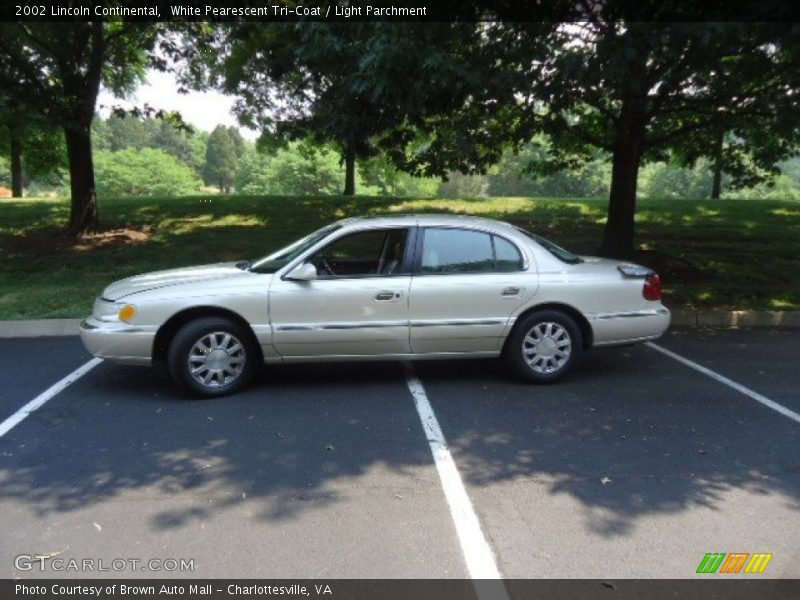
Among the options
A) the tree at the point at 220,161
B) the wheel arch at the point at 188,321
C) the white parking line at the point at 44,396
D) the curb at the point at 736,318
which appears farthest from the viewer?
the tree at the point at 220,161

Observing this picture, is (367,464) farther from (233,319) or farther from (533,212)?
(533,212)

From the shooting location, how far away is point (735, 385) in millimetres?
5500

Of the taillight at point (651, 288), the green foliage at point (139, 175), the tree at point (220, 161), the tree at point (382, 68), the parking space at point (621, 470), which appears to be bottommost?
the parking space at point (621, 470)

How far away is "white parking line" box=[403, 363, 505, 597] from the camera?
285 centimetres

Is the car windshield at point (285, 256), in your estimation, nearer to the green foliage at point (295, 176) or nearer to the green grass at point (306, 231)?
the green grass at point (306, 231)

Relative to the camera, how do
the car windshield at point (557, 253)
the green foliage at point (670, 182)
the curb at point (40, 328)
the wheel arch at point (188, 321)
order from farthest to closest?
the green foliage at point (670, 182) < the curb at point (40, 328) < the car windshield at point (557, 253) < the wheel arch at point (188, 321)

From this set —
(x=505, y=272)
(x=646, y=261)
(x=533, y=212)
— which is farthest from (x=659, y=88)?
(x=533, y=212)

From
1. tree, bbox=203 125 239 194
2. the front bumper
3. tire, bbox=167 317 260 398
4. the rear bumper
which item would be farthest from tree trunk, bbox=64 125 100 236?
tree, bbox=203 125 239 194

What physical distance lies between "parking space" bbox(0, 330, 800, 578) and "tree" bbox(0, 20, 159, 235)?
297 inches

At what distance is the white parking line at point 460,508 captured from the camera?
9.35 ft

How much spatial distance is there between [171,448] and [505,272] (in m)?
3.07

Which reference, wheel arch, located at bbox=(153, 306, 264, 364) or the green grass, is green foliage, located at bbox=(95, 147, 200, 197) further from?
wheel arch, located at bbox=(153, 306, 264, 364)

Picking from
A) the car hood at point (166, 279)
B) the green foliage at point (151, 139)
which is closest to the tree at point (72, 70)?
the car hood at point (166, 279)

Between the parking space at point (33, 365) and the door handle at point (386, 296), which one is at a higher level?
the door handle at point (386, 296)
